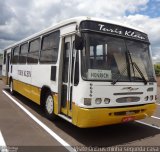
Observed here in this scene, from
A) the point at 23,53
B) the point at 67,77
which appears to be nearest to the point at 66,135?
the point at 67,77

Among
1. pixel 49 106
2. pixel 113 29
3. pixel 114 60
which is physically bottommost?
pixel 49 106

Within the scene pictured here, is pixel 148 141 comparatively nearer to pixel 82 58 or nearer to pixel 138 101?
pixel 138 101

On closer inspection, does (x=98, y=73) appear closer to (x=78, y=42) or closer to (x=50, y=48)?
(x=78, y=42)

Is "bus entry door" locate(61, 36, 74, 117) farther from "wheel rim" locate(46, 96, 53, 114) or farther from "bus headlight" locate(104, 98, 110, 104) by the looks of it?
"bus headlight" locate(104, 98, 110, 104)

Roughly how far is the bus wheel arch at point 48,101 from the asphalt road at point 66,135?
0.85 feet

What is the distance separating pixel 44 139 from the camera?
264 inches

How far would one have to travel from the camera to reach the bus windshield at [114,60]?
6.45 m

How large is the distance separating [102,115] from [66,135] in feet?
4.43

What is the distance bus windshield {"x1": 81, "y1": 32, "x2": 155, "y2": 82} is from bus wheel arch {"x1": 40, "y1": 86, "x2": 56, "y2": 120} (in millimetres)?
2455

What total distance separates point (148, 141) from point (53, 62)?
3704 mm

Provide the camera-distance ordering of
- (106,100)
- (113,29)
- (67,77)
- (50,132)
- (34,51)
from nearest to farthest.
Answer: (106,100)
(113,29)
(50,132)
(67,77)
(34,51)

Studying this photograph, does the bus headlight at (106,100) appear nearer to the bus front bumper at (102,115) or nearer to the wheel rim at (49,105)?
the bus front bumper at (102,115)

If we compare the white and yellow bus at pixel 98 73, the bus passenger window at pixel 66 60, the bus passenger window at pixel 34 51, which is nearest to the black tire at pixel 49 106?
the white and yellow bus at pixel 98 73

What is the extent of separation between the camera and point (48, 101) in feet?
28.9
